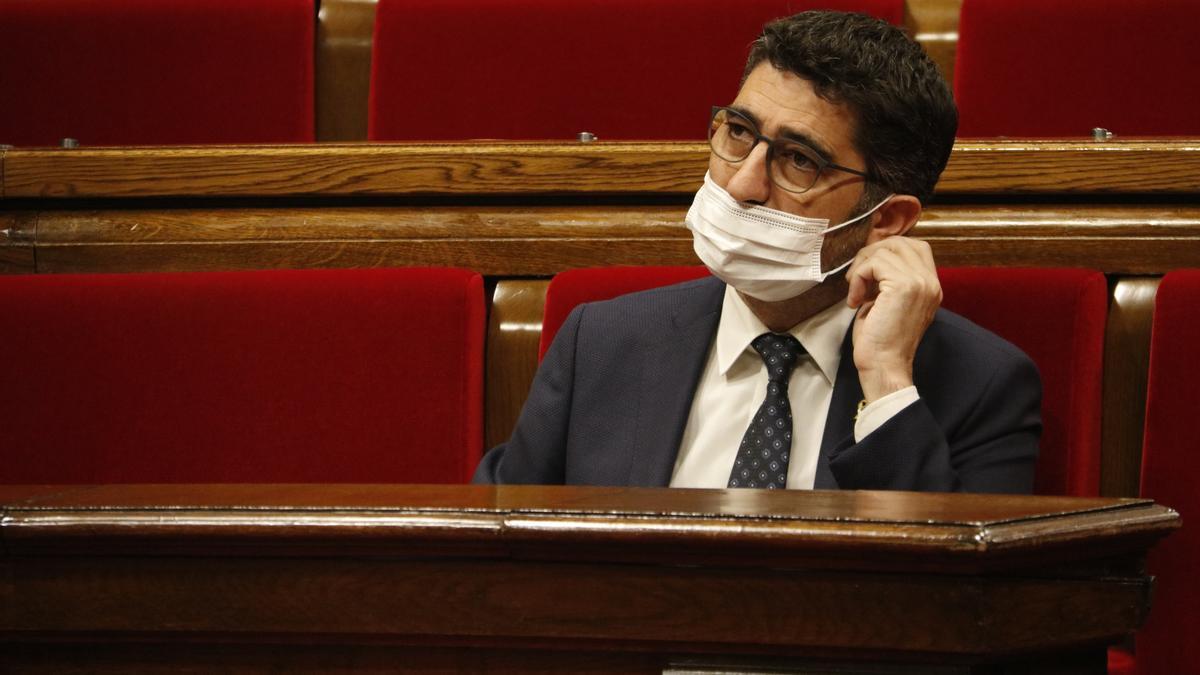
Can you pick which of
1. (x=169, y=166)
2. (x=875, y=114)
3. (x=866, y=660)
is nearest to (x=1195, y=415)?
(x=875, y=114)

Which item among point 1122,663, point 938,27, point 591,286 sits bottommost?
point 1122,663

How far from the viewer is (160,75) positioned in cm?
67

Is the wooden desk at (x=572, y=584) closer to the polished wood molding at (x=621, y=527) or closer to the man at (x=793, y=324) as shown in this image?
the polished wood molding at (x=621, y=527)

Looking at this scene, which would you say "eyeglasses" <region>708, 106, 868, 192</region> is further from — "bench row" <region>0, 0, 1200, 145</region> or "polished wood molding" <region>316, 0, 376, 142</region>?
"polished wood molding" <region>316, 0, 376, 142</region>

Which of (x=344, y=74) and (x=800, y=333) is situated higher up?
(x=344, y=74)

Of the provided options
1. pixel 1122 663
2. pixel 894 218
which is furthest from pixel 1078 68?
pixel 1122 663

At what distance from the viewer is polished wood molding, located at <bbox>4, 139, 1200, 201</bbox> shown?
19.2 inches

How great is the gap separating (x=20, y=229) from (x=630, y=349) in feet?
0.86

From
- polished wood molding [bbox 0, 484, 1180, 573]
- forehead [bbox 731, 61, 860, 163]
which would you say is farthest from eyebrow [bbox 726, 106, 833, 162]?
polished wood molding [bbox 0, 484, 1180, 573]

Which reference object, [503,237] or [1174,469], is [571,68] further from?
[1174,469]

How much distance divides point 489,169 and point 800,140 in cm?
13

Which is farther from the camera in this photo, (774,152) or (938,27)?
(938,27)

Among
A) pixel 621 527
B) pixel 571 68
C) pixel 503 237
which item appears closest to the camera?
pixel 621 527

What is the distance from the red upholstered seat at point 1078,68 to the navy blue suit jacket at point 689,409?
210mm
